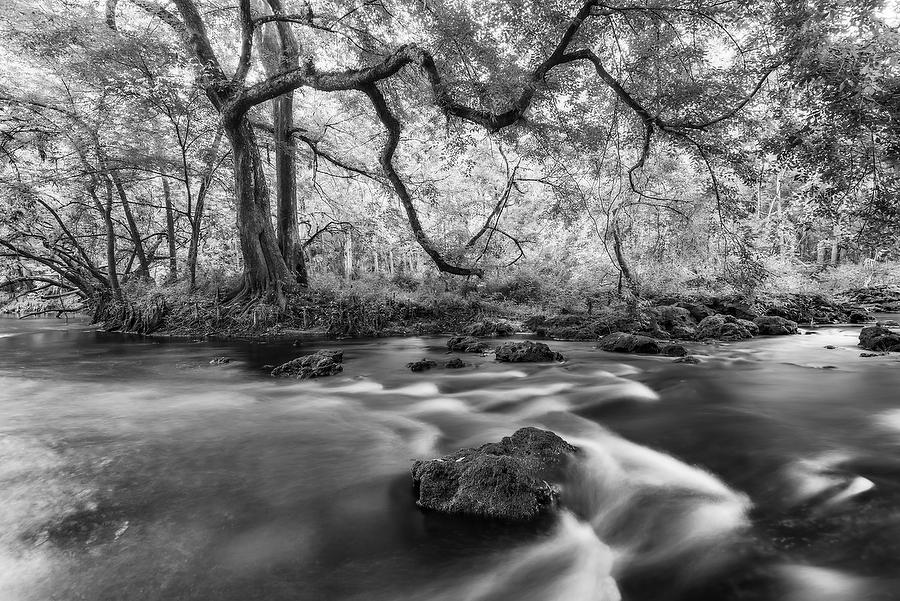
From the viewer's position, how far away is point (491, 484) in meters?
2.72

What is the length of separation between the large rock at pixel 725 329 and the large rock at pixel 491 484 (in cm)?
929

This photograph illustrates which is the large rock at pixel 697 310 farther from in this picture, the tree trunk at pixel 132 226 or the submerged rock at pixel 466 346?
the tree trunk at pixel 132 226

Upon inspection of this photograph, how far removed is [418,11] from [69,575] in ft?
32.6

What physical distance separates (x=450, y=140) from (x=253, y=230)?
5.90 metres

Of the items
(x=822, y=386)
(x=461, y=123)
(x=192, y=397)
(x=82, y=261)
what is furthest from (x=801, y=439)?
(x=82, y=261)

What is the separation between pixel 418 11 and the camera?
880 centimetres

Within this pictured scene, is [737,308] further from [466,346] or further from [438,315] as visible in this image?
[466,346]

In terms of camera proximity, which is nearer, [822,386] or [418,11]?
[822,386]

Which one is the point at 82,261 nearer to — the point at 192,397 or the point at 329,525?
the point at 192,397

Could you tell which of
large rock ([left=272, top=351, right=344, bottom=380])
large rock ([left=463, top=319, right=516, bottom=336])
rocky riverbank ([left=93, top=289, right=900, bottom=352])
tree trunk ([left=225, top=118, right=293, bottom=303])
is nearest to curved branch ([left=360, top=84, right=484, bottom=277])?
large rock ([left=463, top=319, right=516, bottom=336])

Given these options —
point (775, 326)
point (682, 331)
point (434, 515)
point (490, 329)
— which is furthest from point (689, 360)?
point (434, 515)

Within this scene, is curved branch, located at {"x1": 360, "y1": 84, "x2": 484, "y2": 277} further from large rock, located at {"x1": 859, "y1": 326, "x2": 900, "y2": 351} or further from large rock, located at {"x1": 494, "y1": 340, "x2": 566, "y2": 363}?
large rock, located at {"x1": 859, "y1": 326, "x2": 900, "y2": 351}

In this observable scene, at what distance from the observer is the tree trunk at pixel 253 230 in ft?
37.4

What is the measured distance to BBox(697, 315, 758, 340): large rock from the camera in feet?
34.6
